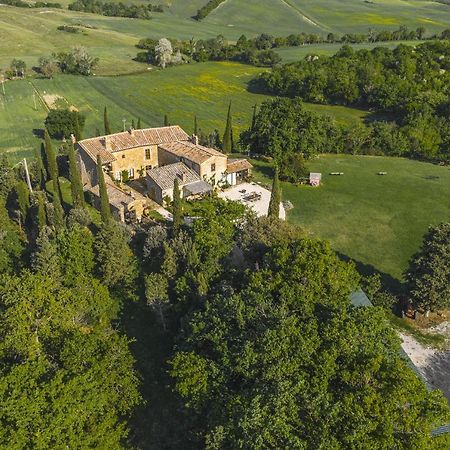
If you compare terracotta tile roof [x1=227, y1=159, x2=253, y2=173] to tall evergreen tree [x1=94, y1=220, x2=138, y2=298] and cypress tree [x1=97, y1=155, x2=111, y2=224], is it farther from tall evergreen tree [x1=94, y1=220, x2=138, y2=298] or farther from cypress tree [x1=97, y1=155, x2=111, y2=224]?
tall evergreen tree [x1=94, y1=220, x2=138, y2=298]

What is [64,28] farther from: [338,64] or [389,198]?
[389,198]

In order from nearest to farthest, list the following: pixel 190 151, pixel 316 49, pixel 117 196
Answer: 1. pixel 117 196
2. pixel 190 151
3. pixel 316 49

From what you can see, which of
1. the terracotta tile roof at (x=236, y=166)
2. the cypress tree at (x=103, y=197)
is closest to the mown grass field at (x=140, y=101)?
the terracotta tile roof at (x=236, y=166)

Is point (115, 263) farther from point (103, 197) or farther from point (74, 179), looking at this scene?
point (74, 179)

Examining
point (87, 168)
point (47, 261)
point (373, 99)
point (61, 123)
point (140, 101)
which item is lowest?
point (140, 101)

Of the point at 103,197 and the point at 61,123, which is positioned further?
the point at 61,123

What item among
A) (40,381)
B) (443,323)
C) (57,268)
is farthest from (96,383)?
(443,323)

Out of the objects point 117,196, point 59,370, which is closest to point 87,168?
point 117,196
